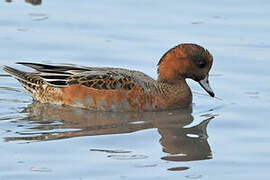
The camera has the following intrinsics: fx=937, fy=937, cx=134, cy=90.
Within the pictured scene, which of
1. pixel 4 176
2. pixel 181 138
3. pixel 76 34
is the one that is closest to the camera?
pixel 4 176

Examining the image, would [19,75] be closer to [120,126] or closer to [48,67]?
[48,67]

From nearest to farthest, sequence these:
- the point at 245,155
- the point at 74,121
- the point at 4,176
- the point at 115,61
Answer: the point at 4,176 < the point at 245,155 < the point at 74,121 < the point at 115,61

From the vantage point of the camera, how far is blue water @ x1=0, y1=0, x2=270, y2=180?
9.08 meters

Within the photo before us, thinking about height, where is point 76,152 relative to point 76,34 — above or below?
below

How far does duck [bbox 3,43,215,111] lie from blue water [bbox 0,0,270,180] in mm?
190

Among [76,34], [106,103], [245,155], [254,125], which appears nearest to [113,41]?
[76,34]

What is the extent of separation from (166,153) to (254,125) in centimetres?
148

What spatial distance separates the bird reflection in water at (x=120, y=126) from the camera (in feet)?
32.1

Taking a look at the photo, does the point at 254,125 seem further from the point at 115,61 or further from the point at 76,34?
the point at 76,34

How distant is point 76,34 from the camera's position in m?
14.0

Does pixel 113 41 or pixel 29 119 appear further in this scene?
pixel 113 41

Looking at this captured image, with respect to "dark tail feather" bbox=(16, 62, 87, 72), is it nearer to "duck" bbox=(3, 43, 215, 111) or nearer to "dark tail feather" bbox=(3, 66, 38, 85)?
"duck" bbox=(3, 43, 215, 111)

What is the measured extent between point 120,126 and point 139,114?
2.52 feet


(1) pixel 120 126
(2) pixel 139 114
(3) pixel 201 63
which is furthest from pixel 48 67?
(3) pixel 201 63
